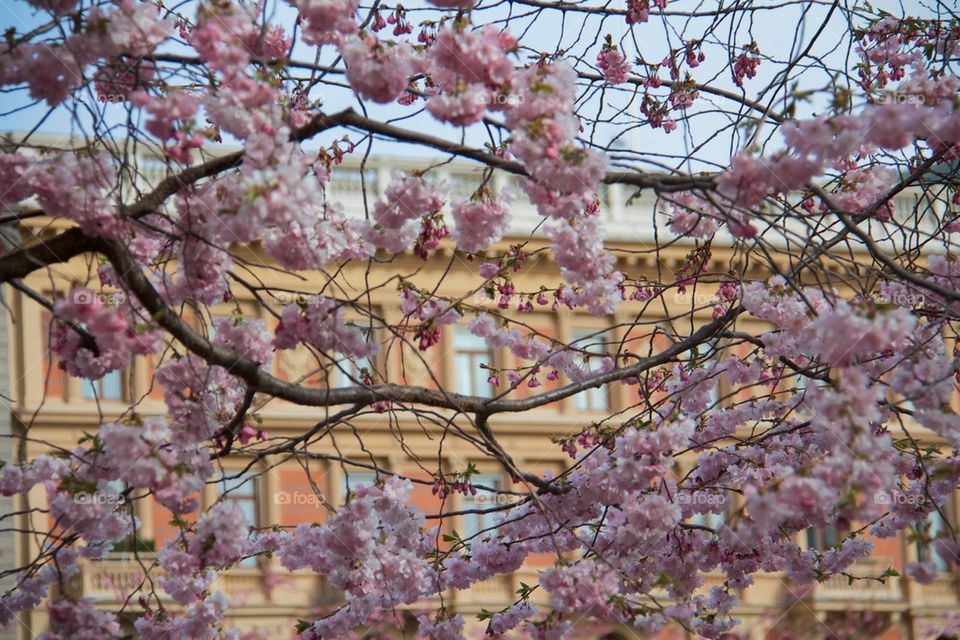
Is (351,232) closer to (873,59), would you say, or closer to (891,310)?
(891,310)

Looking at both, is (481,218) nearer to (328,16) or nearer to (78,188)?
(328,16)

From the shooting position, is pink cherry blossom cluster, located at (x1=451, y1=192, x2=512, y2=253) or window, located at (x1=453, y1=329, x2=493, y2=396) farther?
window, located at (x1=453, y1=329, x2=493, y2=396)

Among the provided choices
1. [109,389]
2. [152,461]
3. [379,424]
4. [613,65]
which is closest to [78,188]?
[152,461]

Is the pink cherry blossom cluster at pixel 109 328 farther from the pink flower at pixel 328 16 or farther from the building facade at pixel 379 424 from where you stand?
the building facade at pixel 379 424

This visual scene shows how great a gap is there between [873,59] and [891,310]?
3.89 metres

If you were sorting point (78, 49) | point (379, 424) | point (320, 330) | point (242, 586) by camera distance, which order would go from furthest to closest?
point (379, 424)
point (242, 586)
point (320, 330)
point (78, 49)

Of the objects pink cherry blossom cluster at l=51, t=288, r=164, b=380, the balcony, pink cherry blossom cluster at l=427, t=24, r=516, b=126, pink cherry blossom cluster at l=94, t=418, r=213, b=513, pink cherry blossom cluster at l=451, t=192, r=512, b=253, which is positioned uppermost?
pink cherry blossom cluster at l=427, t=24, r=516, b=126

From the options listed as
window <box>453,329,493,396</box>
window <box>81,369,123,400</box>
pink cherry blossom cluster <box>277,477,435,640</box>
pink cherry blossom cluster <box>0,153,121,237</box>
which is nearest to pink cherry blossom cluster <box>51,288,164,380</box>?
pink cherry blossom cluster <box>0,153,121,237</box>

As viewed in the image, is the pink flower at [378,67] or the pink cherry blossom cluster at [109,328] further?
the pink flower at [378,67]

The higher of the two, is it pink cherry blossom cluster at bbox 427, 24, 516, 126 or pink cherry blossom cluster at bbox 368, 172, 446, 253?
pink cherry blossom cluster at bbox 427, 24, 516, 126

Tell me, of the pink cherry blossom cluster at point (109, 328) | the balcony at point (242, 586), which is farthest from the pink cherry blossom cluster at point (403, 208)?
the balcony at point (242, 586)

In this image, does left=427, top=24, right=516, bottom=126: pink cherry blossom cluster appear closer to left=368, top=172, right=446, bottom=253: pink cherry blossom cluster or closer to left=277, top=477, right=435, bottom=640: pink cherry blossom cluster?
left=368, top=172, right=446, bottom=253: pink cherry blossom cluster

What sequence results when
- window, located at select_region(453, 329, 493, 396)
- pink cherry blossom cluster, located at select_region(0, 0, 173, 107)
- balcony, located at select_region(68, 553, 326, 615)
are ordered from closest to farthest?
pink cherry blossom cluster, located at select_region(0, 0, 173, 107)
balcony, located at select_region(68, 553, 326, 615)
window, located at select_region(453, 329, 493, 396)

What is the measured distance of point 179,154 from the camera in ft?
16.0
